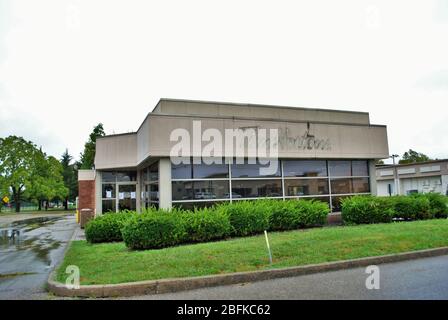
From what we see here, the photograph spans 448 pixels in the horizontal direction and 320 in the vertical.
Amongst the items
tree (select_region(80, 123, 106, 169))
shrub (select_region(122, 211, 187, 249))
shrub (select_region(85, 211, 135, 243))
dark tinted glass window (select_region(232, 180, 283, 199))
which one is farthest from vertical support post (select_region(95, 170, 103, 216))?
tree (select_region(80, 123, 106, 169))

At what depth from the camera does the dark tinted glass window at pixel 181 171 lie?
14234 mm

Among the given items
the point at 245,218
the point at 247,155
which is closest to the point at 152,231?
the point at 245,218

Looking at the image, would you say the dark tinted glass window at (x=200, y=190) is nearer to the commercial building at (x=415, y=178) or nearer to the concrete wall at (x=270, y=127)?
the concrete wall at (x=270, y=127)

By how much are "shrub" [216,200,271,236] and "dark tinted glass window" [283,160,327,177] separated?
436 cm

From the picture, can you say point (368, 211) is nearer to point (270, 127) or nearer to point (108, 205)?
point (270, 127)

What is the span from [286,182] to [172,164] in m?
5.28

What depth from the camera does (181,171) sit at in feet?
46.9

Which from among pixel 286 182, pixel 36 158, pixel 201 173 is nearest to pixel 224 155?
pixel 201 173

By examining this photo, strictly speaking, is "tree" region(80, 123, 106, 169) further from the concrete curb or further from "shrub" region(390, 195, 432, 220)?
the concrete curb

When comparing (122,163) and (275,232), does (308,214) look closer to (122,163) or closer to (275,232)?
(275,232)

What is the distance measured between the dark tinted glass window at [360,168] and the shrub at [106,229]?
432 inches

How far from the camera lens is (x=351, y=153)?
17562mm

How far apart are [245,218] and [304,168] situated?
5.93 m

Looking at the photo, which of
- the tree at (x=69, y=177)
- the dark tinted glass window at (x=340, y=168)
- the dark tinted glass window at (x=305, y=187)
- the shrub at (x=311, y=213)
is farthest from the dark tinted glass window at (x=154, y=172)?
the tree at (x=69, y=177)
